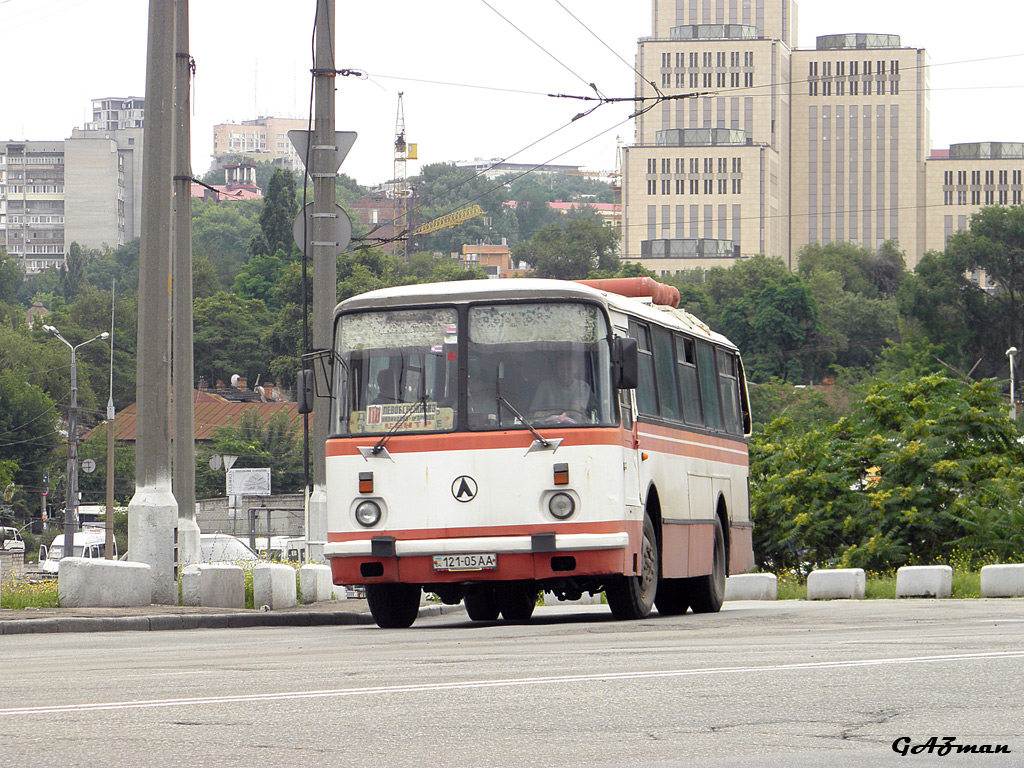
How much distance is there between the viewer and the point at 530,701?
793 centimetres

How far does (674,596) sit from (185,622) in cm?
521

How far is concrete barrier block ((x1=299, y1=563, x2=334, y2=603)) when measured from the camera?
65.4 feet

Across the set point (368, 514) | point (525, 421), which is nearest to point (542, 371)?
point (525, 421)

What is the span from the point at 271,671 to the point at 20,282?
167 m

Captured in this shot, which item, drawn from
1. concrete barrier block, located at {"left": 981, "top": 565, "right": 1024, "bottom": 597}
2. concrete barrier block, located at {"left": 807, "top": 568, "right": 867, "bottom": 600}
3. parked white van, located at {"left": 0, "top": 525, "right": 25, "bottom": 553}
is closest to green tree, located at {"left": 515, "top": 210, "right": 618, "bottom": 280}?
parked white van, located at {"left": 0, "top": 525, "right": 25, "bottom": 553}

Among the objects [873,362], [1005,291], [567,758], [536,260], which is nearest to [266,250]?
[536,260]

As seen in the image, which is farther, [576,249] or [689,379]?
[576,249]

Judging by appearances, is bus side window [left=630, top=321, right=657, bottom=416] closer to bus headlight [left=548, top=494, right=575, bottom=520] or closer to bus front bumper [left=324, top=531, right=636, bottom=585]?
bus headlight [left=548, top=494, right=575, bottom=520]

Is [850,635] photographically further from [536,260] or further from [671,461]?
[536,260]

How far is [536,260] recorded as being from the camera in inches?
6255

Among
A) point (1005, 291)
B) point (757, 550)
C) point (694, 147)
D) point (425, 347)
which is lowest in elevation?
point (757, 550)

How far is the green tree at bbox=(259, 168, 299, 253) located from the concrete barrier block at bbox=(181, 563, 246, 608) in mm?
118992

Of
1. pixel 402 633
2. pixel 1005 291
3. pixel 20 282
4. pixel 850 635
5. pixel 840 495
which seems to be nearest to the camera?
pixel 850 635

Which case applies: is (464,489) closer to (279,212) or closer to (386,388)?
(386,388)
